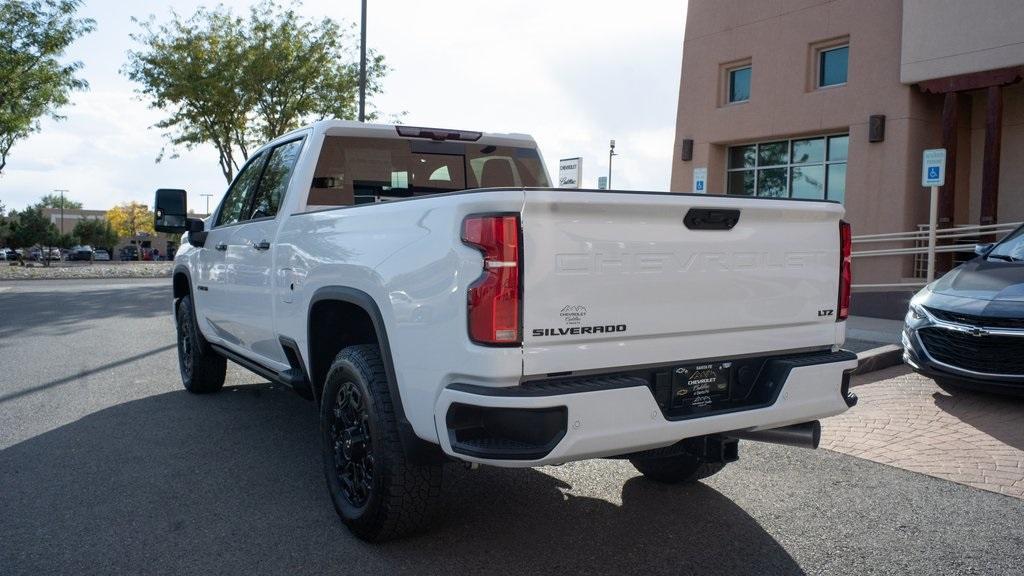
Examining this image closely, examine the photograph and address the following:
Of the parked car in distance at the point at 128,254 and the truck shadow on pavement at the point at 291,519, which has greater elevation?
the truck shadow on pavement at the point at 291,519

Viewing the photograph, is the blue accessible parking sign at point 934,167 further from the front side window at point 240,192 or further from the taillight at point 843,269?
the front side window at point 240,192

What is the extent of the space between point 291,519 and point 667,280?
2.18 m

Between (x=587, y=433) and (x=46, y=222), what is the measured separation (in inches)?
3348

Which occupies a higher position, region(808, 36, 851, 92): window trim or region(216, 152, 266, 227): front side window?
region(808, 36, 851, 92): window trim

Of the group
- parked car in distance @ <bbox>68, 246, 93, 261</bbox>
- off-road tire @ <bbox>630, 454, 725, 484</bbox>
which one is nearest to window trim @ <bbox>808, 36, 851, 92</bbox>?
off-road tire @ <bbox>630, 454, 725, 484</bbox>

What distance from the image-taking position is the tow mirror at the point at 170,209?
631 centimetres

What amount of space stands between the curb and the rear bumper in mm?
5189

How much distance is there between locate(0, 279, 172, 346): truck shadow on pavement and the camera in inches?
479

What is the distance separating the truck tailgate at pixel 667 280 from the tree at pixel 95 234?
97.5 m

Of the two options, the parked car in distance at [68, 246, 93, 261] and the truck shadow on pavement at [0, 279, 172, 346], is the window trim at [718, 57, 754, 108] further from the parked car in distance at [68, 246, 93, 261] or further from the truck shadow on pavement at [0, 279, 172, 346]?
the parked car in distance at [68, 246, 93, 261]

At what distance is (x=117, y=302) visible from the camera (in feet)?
57.5

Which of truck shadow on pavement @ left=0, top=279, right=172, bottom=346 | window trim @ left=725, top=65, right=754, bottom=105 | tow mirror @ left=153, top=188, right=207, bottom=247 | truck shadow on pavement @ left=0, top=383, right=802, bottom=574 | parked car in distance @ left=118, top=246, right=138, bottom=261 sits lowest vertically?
parked car in distance @ left=118, top=246, right=138, bottom=261

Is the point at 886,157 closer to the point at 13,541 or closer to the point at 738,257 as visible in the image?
the point at 738,257

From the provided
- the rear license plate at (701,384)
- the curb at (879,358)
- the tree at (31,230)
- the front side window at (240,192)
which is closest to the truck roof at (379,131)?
the front side window at (240,192)
